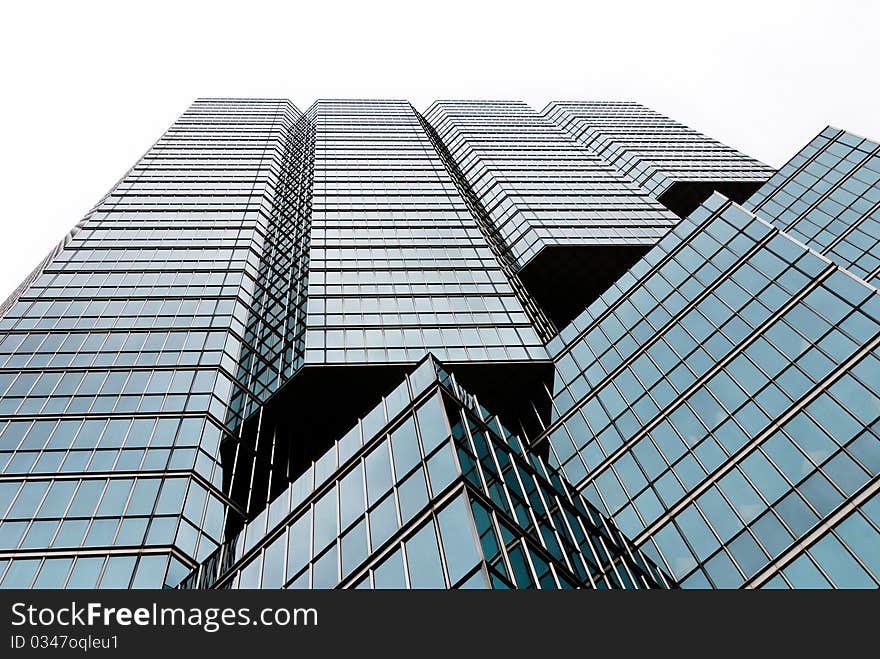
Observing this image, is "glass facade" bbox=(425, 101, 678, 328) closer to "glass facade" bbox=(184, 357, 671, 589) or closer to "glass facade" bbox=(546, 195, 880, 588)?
"glass facade" bbox=(546, 195, 880, 588)

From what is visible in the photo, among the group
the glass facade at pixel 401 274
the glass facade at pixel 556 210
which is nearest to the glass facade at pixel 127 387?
the glass facade at pixel 401 274

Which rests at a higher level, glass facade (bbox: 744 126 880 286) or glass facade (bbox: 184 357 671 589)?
glass facade (bbox: 744 126 880 286)

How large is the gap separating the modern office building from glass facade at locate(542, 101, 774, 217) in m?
9.32

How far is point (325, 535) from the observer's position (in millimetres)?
18547

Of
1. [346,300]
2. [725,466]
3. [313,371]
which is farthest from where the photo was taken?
[346,300]

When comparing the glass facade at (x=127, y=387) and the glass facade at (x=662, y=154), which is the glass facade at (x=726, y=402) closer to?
the glass facade at (x=127, y=387)

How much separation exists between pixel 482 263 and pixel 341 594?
→ 36.1 m

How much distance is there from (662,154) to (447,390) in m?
62.6

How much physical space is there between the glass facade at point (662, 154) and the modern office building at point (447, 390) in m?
9.32

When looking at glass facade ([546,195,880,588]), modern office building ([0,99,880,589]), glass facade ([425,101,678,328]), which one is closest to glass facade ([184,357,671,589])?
modern office building ([0,99,880,589])

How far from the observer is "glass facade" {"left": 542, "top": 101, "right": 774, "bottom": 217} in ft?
218

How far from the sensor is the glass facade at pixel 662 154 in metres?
66.4

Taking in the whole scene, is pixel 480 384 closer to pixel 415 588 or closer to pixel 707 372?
pixel 707 372

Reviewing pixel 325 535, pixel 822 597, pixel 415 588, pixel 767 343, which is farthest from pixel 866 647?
pixel 767 343
